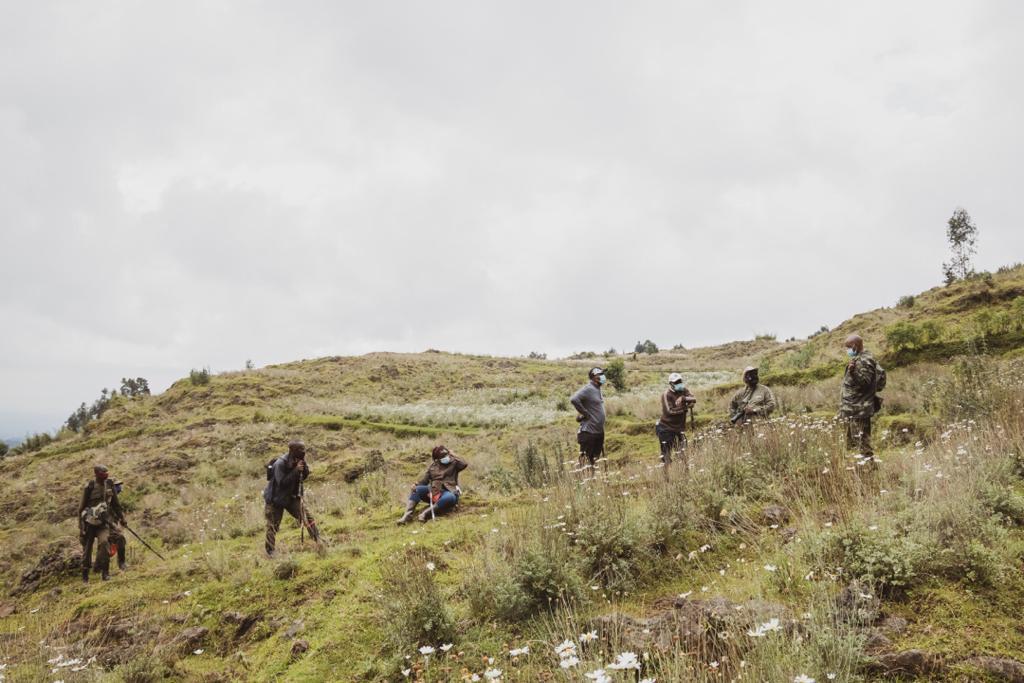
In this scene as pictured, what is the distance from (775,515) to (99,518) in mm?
12215

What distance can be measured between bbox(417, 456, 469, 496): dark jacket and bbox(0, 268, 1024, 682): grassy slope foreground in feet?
1.59

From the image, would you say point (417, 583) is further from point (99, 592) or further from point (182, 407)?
point (182, 407)

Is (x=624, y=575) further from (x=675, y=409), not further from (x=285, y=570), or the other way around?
(x=285, y=570)

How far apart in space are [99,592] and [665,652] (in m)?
10.7

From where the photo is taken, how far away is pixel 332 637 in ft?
20.2

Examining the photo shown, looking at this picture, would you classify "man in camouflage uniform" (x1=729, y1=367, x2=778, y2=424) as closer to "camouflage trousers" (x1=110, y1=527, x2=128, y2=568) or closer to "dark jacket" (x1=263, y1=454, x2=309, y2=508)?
"dark jacket" (x1=263, y1=454, x2=309, y2=508)

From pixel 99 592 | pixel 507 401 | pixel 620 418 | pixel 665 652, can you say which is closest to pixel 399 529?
pixel 99 592

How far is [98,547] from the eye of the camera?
36.5 ft

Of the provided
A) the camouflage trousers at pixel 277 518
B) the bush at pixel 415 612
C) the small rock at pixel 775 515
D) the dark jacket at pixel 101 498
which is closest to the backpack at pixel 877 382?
the small rock at pixel 775 515

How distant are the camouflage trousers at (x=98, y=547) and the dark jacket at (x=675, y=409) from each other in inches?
432

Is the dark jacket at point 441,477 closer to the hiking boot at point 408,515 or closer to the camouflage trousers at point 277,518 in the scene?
the hiking boot at point 408,515

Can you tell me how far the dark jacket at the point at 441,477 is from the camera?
1063 centimetres

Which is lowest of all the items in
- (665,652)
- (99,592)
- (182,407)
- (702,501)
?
(99,592)

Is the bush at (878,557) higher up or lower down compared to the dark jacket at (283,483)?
lower down
